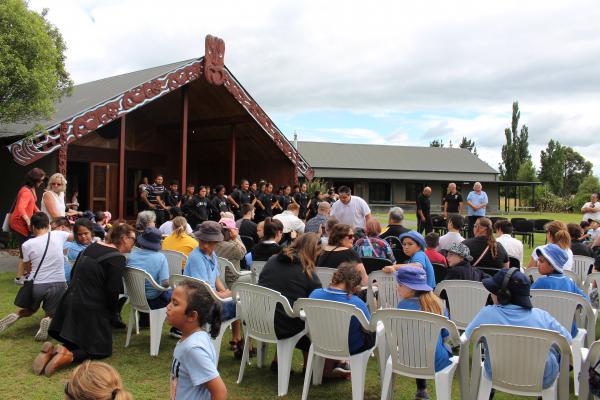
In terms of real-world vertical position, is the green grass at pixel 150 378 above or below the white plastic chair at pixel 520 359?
below

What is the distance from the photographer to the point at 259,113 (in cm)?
1510

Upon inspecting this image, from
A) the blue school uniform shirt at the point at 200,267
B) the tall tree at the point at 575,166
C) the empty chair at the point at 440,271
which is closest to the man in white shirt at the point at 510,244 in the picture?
the empty chair at the point at 440,271

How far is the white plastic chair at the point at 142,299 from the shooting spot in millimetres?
5309

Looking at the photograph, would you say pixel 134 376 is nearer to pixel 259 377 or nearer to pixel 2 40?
pixel 259 377

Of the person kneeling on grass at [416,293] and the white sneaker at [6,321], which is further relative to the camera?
the white sneaker at [6,321]

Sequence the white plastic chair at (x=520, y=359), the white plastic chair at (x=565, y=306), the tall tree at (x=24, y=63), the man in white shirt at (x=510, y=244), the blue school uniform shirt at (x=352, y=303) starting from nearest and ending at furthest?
the white plastic chair at (x=520, y=359), the blue school uniform shirt at (x=352, y=303), the white plastic chair at (x=565, y=306), the man in white shirt at (x=510, y=244), the tall tree at (x=24, y=63)

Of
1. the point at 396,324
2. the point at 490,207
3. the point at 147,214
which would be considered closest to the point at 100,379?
the point at 396,324

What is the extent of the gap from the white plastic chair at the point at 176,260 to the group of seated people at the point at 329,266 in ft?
0.70

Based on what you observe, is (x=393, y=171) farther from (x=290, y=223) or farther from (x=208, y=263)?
(x=208, y=263)

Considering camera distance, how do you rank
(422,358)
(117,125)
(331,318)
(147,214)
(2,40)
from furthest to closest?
(117,125) → (2,40) → (147,214) → (331,318) → (422,358)

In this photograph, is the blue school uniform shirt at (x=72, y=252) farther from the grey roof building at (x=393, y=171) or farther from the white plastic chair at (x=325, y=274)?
the grey roof building at (x=393, y=171)

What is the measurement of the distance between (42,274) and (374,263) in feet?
12.2

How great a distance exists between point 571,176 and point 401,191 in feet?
136

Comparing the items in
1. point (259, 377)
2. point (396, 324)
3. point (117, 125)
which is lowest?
point (259, 377)
